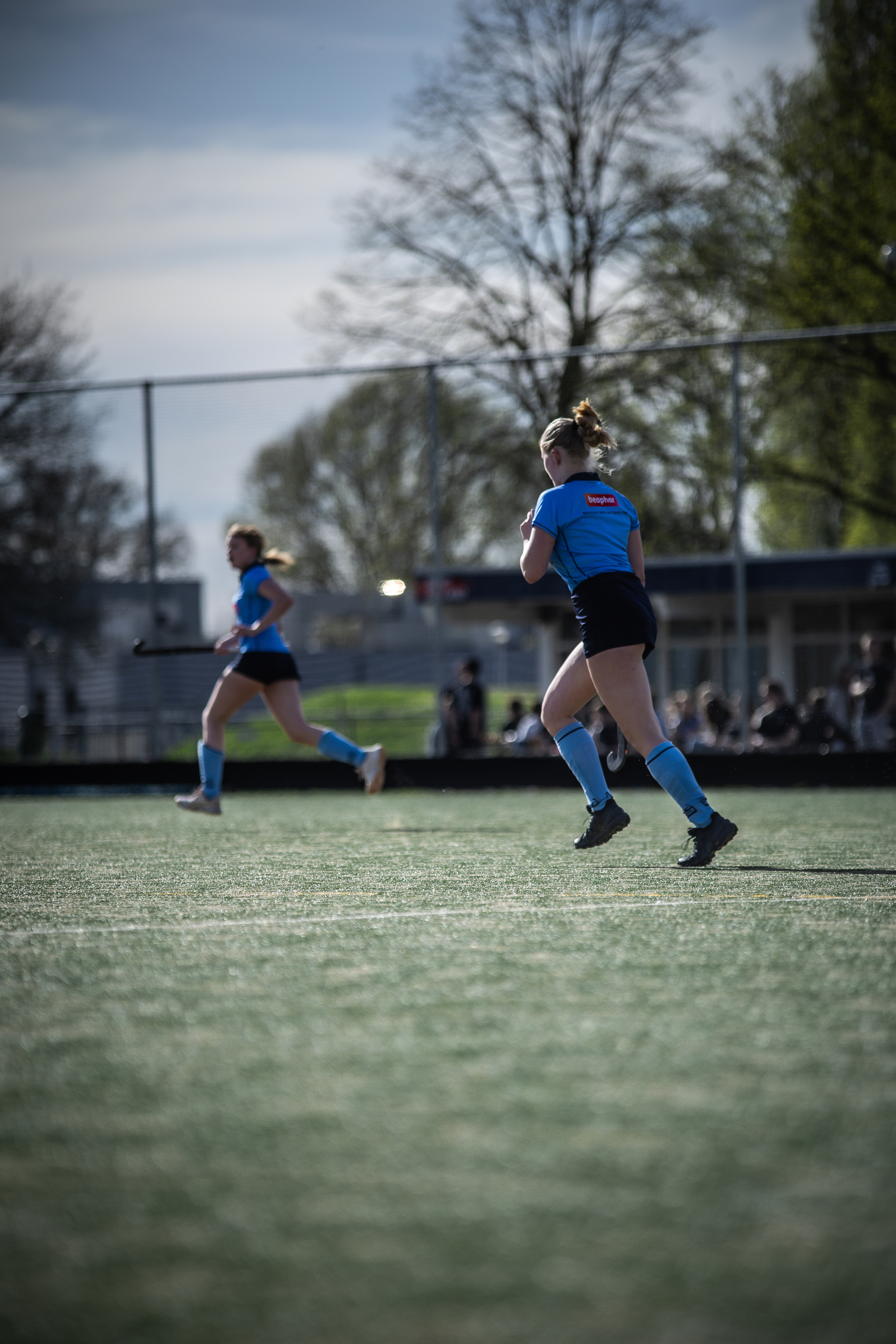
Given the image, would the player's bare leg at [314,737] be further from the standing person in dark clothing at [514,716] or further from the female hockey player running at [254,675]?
the standing person in dark clothing at [514,716]

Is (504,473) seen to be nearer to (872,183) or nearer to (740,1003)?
(872,183)

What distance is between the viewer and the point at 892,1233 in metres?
1.89

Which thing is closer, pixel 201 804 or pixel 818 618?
pixel 201 804

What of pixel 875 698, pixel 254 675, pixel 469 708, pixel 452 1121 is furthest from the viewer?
pixel 469 708

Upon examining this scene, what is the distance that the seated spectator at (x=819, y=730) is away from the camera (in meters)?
13.7

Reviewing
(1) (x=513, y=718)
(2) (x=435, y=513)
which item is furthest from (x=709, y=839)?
(1) (x=513, y=718)

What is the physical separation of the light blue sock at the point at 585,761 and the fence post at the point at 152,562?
802 cm

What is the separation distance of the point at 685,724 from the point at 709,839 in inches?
388

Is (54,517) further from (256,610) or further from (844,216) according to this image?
(844,216)

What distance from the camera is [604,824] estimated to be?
6473 millimetres

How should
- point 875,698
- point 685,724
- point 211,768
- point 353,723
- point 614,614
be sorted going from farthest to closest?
point 353,723
point 685,724
point 875,698
point 211,768
point 614,614

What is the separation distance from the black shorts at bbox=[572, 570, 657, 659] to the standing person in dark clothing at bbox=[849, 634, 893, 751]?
8118 millimetres

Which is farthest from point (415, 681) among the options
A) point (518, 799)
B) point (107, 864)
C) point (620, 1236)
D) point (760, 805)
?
point (620, 1236)

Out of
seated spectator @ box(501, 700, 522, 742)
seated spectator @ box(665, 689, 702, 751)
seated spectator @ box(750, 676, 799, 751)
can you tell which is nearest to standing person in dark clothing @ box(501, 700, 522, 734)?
seated spectator @ box(501, 700, 522, 742)
